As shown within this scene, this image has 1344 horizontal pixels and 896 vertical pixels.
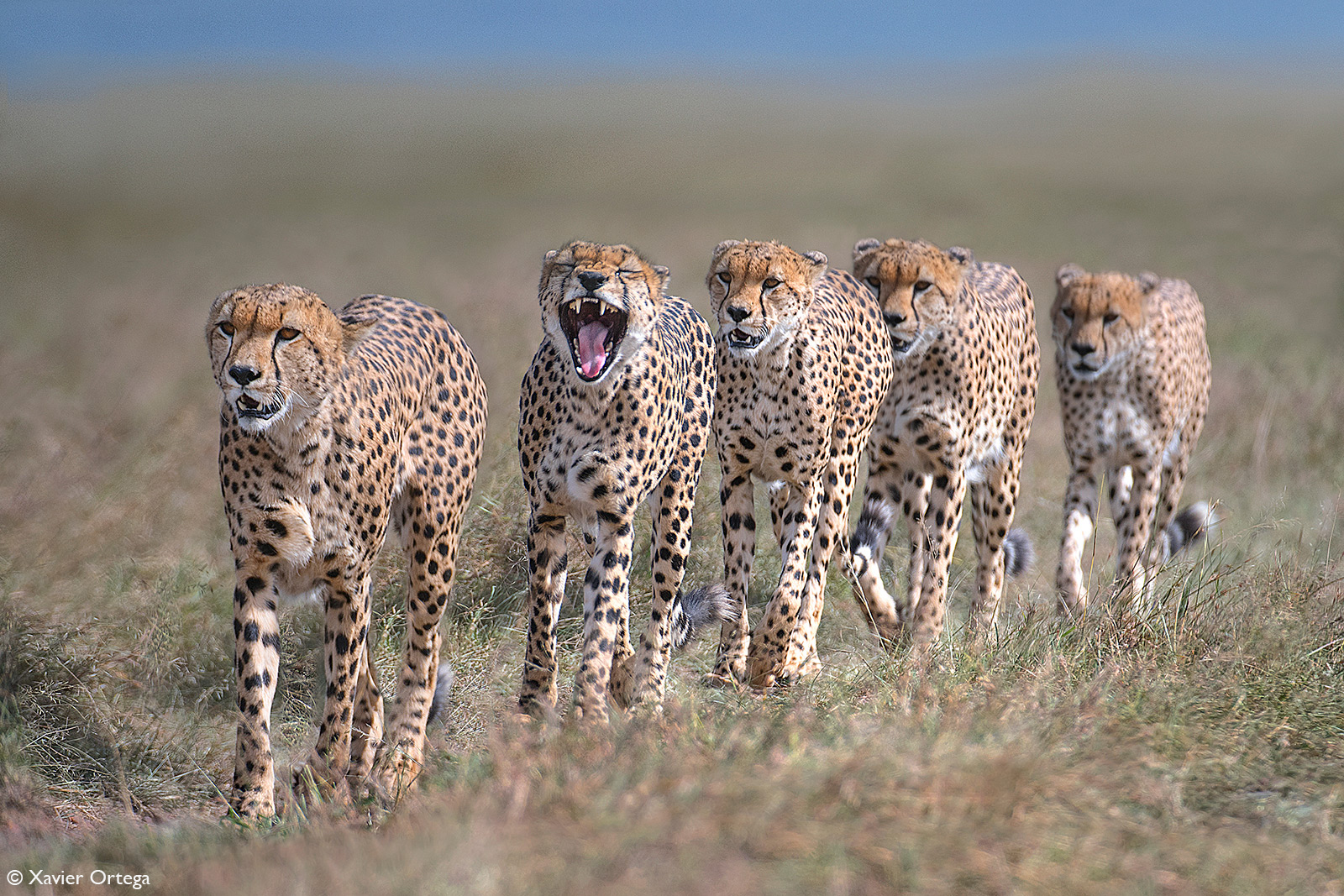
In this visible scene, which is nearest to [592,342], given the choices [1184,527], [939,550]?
[939,550]

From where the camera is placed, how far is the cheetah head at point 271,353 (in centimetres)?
326

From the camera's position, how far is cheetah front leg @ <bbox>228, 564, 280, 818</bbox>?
11.1 feet

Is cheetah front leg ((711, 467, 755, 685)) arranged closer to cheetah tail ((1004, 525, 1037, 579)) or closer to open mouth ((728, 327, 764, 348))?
open mouth ((728, 327, 764, 348))

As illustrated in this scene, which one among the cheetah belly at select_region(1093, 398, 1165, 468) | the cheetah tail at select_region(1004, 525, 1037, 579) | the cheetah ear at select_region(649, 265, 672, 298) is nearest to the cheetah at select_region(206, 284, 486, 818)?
the cheetah ear at select_region(649, 265, 672, 298)

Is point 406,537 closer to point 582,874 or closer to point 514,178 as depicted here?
point 582,874

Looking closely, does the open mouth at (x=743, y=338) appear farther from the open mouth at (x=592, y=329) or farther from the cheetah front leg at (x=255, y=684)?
the cheetah front leg at (x=255, y=684)

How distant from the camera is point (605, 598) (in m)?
3.88

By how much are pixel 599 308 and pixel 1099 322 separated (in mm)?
2795

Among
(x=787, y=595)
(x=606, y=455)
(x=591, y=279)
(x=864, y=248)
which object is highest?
(x=864, y=248)

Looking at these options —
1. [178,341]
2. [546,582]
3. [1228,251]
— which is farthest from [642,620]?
[1228,251]

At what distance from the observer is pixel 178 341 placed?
10.2 metres

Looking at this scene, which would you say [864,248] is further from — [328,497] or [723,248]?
[328,497]

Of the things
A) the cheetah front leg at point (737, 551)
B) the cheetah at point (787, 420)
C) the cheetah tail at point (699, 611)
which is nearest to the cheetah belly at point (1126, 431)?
the cheetah at point (787, 420)

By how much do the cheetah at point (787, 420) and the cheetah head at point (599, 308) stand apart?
0.45 meters
